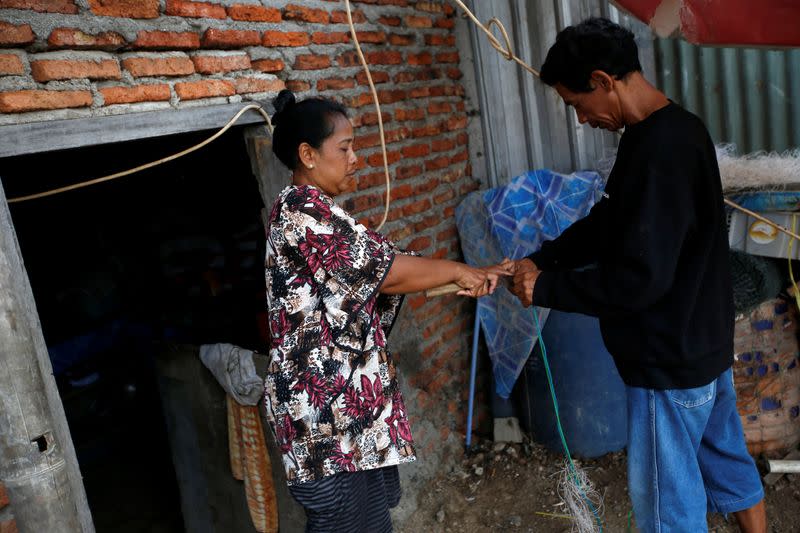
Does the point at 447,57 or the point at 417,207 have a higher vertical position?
the point at 447,57

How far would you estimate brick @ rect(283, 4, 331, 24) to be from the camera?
2.99 meters

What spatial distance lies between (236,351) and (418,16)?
207 centimetres

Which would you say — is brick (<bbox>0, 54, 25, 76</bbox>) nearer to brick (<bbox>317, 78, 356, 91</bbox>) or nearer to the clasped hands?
brick (<bbox>317, 78, 356, 91</bbox>)

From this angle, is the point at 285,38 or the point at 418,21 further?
the point at 418,21

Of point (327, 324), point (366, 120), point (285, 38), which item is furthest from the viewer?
point (366, 120)

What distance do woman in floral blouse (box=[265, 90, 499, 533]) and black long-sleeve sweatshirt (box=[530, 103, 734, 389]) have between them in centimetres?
58

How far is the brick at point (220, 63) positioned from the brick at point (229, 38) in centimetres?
4

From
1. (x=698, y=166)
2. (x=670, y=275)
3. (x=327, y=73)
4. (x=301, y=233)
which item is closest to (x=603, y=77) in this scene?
(x=698, y=166)

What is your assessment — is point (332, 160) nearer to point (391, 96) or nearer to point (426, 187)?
point (391, 96)

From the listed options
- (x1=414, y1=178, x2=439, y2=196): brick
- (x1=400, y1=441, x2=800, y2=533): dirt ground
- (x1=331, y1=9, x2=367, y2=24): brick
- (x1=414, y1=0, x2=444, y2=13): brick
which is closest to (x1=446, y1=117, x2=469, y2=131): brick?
(x1=414, y1=178, x2=439, y2=196): brick

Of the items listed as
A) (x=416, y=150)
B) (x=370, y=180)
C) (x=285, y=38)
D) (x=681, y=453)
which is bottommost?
(x=681, y=453)

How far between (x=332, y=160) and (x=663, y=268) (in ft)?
3.61

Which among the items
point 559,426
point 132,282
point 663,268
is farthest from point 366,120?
point 132,282

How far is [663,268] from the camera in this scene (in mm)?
2102
